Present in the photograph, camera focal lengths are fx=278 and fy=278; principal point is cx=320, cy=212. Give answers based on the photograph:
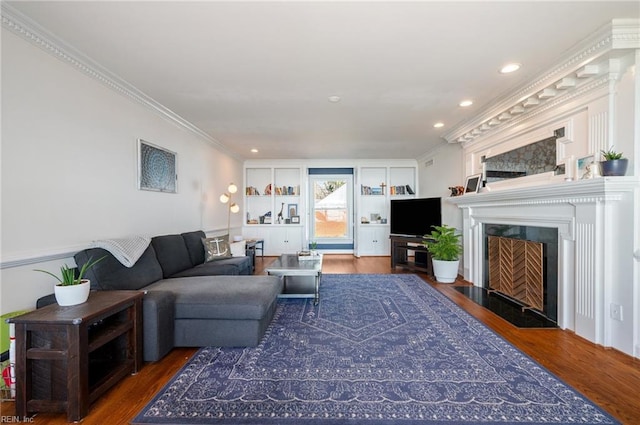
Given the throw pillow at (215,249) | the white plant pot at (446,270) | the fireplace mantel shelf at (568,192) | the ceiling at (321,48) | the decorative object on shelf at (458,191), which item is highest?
the ceiling at (321,48)

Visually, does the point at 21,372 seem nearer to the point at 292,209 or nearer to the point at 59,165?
the point at 59,165

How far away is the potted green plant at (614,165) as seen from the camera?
2127 mm

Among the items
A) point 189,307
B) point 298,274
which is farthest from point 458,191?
point 189,307

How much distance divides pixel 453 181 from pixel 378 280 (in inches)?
93.2

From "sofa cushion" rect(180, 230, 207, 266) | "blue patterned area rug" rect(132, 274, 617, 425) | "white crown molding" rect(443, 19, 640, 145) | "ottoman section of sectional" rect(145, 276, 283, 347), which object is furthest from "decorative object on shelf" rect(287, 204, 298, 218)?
"ottoman section of sectional" rect(145, 276, 283, 347)

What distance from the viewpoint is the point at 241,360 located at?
7.03ft

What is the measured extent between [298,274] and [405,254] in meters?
3.04

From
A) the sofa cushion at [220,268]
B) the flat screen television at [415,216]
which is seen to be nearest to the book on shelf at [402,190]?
the flat screen television at [415,216]

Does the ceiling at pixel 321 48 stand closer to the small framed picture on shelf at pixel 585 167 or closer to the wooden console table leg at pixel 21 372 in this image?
the small framed picture on shelf at pixel 585 167

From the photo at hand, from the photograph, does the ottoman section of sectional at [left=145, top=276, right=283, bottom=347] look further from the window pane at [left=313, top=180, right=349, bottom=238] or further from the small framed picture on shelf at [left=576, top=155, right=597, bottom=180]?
the window pane at [left=313, top=180, right=349, bottom=238]

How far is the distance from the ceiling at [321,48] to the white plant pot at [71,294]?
178 cm

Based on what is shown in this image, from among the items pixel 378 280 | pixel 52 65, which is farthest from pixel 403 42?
pixel 378 280

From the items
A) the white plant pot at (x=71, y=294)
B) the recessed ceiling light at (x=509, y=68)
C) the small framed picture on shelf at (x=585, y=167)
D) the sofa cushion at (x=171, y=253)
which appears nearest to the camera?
the white plant pot at (x=71, y=294)

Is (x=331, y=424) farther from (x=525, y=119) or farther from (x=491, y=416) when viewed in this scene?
(x=525, y=119)
